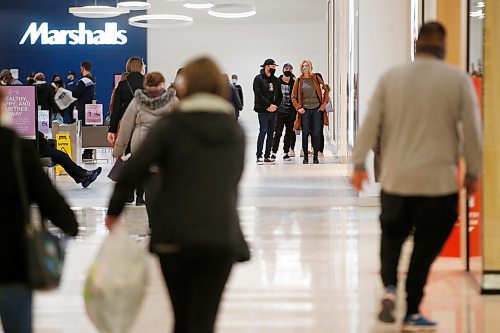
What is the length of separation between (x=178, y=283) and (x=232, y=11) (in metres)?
28.9

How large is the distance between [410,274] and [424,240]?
20cm

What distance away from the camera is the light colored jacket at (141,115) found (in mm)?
8164

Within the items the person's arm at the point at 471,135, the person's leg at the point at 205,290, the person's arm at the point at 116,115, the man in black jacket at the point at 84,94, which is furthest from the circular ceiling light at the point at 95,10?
the person's leg at the point at 205,290

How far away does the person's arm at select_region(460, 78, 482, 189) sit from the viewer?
15.3 ft

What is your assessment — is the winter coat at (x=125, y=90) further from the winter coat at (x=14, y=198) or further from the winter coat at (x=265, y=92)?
the winter coat at (x=265, y=92)

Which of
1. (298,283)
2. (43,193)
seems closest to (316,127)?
(298,283)

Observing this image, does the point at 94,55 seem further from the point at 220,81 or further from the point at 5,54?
the point at 220,81

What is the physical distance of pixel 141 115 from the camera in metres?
8.17

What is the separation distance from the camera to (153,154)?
3.48 m

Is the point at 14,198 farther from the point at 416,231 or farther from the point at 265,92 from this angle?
the point at 265,92

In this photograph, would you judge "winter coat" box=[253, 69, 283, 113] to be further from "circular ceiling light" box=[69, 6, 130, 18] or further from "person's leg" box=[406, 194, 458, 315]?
"person's leg" box=[406, 194, 458, 315]

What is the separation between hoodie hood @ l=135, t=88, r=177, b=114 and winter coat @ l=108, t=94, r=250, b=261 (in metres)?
4.63

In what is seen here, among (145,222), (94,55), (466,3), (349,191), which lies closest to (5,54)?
(94,55)

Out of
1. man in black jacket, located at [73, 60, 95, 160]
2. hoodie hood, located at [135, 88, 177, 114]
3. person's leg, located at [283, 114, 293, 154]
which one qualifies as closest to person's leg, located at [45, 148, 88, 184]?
hoodie hood, located at [135, 88, 177, 114]
